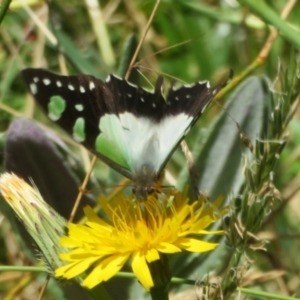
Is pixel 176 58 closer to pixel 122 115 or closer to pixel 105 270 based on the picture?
pixel 122 115

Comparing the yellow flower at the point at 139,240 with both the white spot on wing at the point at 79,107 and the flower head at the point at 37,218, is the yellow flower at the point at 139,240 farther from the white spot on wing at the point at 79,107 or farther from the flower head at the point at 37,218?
the white spot on wing at the point at 79,107

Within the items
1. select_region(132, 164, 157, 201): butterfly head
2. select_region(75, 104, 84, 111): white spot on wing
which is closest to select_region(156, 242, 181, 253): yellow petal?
select_region(132, 164, 157, 201): butterfly head

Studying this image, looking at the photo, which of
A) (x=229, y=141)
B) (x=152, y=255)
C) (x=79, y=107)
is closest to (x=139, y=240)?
(x=152, y=255)

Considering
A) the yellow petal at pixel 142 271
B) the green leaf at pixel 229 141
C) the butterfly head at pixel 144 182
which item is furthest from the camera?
the green leaf at pixel 229 141

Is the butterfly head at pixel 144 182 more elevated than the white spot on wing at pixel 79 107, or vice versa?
the white spot on wing at pixel 79 107

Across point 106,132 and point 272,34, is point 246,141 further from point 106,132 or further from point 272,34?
point 272,34

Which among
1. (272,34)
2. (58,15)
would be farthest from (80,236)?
(58,15)

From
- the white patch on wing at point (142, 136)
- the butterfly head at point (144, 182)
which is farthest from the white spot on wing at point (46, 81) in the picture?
the butterfly head at point (144, 182)
